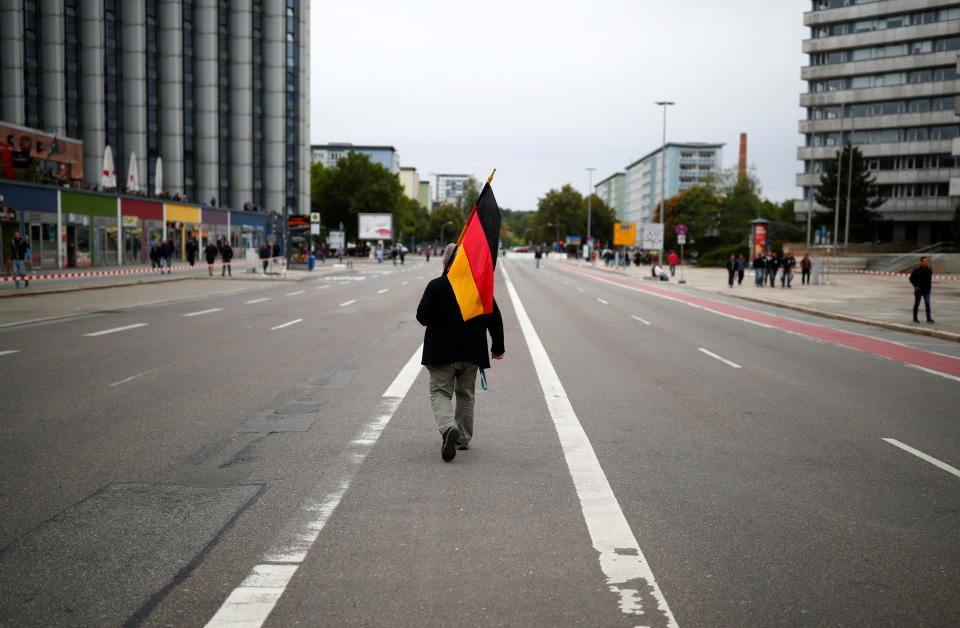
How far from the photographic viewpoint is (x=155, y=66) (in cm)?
7481

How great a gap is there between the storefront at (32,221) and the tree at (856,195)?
223 ft

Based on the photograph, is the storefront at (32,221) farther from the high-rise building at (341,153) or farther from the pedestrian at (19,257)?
the high-rise building at (341,153)

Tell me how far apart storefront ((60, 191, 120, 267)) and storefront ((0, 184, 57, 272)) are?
861 millimetres

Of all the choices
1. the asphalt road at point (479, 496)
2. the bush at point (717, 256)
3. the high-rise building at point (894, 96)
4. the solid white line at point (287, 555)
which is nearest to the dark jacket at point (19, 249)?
the asphalt road at point (479, 496)

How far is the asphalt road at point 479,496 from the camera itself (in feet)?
12.5

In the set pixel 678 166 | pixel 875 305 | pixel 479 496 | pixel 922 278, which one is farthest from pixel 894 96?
pixel 479 496

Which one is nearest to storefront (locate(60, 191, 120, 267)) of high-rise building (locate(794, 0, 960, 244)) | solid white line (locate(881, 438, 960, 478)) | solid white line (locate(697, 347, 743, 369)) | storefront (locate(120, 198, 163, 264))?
storefront (locate(120, 198, 163, 264))

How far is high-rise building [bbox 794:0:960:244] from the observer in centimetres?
8031

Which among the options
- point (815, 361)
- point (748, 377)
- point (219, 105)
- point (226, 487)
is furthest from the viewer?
point (219, 105)

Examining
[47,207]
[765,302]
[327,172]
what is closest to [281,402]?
[765,302]

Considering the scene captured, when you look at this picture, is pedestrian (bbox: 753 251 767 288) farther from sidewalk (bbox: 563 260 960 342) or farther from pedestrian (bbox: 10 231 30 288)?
pedestrian (bbox: 10 231 30 288)

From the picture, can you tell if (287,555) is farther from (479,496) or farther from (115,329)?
(115,329)

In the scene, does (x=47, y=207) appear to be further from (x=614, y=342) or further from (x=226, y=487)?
(x=226, y=487)

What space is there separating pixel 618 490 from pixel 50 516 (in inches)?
146
